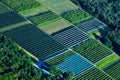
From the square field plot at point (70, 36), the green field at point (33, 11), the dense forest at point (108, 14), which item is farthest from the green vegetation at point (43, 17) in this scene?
the dense forest at point (108, 14)

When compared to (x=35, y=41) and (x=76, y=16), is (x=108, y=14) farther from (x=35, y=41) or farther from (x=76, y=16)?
(x=35, y=41)

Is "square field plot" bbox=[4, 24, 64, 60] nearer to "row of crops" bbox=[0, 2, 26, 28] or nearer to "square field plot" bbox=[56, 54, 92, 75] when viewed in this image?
"row of crops" bbox=[0, 2, 26, 28]

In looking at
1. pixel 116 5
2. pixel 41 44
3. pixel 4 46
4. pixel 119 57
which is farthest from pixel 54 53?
pixel 116 5

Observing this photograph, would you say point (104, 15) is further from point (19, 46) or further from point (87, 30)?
point (19, 46)

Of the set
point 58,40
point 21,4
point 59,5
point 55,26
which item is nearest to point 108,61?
point 58,40

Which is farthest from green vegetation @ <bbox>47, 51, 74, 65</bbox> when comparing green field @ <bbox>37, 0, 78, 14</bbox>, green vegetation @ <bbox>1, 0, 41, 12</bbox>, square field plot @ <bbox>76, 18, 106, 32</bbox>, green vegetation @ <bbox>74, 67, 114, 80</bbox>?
green vegetation @ <bbox>1, 0, 41, 12</bbox>
